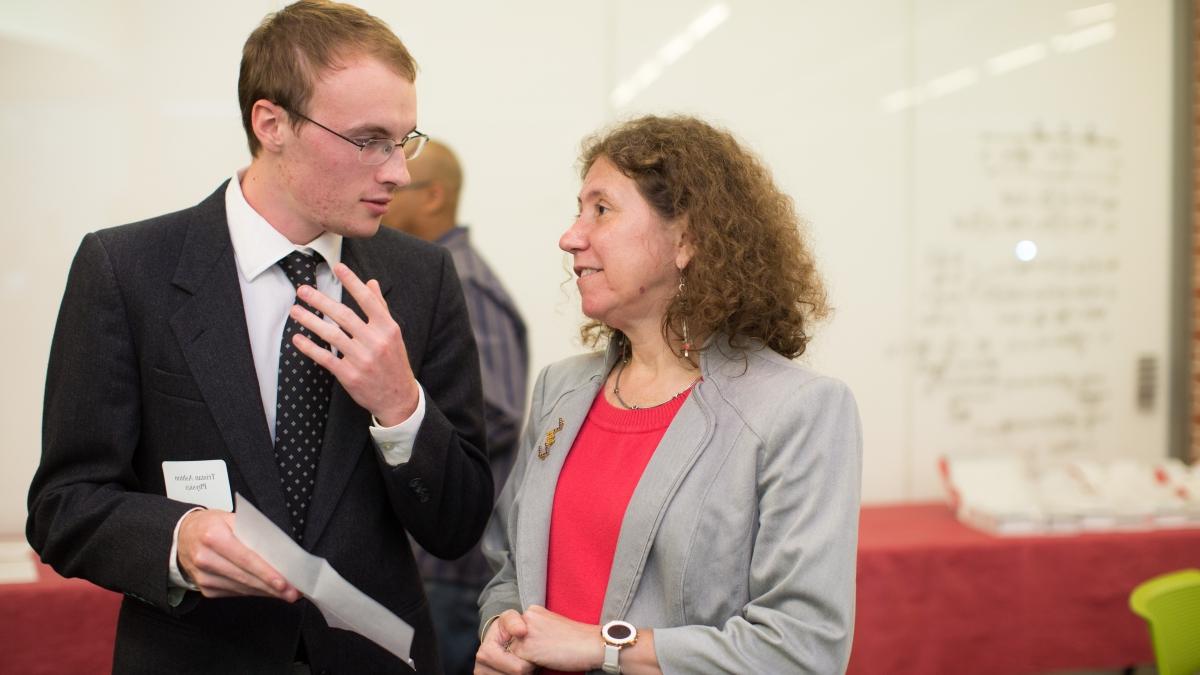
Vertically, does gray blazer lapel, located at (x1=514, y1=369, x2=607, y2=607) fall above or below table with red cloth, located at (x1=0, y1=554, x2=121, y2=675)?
above

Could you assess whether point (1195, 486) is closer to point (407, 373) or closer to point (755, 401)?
point (755, 401)

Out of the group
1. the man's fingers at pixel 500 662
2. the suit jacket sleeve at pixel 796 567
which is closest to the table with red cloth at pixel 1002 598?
the suit jacket sleeve at pixel 796 567

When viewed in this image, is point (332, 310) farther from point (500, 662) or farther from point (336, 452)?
point (500, 662)

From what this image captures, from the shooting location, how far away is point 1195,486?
3.78 meters

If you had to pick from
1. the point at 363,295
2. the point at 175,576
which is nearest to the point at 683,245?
Answer: the point at 363,295

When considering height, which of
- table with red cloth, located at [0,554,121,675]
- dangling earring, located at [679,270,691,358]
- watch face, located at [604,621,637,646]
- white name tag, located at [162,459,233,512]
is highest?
dangling earring, located at [679,270,691,358]

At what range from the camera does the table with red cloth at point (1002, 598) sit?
10.7ft

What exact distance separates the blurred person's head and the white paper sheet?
1.95 meters

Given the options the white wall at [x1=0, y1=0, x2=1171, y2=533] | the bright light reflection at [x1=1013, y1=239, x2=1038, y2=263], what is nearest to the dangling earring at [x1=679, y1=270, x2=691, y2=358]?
the white wall at [x1=0, y1=0, x2=1171, y2=533]

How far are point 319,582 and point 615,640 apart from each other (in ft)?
1.50

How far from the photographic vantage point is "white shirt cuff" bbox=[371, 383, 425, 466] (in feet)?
4.90

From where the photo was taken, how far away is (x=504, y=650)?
5.16 ft

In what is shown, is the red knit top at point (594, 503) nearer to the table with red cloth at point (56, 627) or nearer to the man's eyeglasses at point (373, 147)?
the man's eyeglasses at point (373, 147)

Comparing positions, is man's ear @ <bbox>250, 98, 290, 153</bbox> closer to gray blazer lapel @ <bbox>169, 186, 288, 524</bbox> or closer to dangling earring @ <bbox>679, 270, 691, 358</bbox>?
gray blazer lapel @ <bbox>169, 186, 288, 524</bbox>
